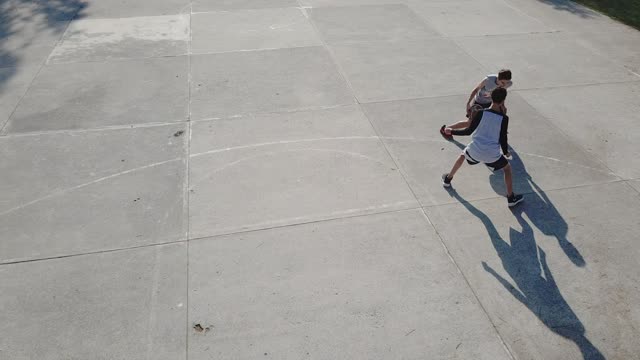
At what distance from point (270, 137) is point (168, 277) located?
278cm

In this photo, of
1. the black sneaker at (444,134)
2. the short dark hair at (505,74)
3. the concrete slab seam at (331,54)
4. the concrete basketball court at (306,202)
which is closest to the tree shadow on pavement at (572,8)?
the concrete basketball court at (306,202)

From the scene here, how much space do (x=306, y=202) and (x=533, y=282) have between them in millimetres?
2733

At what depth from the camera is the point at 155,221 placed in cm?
542

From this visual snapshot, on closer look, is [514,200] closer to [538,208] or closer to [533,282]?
[538,208]

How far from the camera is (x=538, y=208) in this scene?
18.9 feet

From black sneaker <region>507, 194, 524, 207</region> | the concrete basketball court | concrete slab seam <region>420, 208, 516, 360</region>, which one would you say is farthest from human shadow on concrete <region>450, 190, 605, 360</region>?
concrete slab seam <region>420, 208, 516, 360</region>

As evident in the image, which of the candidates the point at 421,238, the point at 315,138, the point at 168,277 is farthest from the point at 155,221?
the point at 421,238

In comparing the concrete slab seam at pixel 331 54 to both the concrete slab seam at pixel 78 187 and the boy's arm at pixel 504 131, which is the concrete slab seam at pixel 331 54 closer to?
the boy's arm at pixel 504 131

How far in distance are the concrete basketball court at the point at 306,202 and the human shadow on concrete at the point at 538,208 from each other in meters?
0.03

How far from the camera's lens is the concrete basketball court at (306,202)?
14.3 feet

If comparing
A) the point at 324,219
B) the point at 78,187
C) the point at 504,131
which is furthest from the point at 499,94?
the point at 78,187

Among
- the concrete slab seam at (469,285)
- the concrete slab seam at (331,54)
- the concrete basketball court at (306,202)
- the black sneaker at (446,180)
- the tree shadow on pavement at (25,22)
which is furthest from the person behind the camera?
the tree shadow on pavement at (25,22)

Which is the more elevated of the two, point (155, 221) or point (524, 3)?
point (524, 3)

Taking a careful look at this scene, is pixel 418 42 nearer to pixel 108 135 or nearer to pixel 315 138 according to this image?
pixel 315 138
